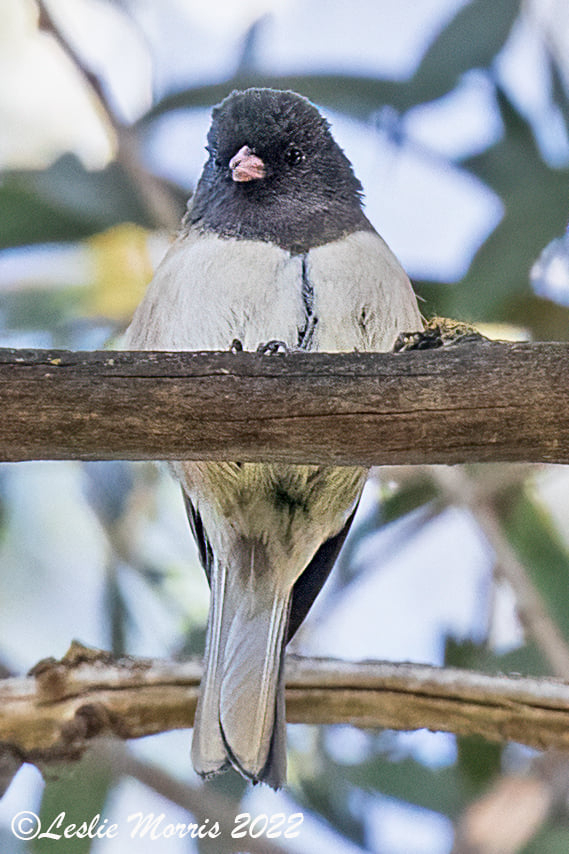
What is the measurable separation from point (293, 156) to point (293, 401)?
0.81m

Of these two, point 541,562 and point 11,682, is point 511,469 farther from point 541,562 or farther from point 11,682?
point 11,682

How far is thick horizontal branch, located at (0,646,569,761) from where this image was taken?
72.6 inches

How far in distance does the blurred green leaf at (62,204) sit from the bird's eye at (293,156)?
2.79 feet

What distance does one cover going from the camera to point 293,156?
1997 mm

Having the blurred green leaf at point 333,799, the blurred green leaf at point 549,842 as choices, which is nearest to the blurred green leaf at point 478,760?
the blurred green leaf at point 549,842

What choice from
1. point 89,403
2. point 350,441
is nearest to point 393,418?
point 350,441

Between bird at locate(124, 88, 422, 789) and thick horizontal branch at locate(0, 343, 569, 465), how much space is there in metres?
0.35

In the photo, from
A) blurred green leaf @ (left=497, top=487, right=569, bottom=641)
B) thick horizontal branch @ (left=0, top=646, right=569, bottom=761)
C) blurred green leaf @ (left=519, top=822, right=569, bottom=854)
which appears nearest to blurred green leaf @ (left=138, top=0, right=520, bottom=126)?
blurred green leaf @ (left=497, top=487, right=569, bottom=641)

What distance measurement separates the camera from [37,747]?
1909 millimetres

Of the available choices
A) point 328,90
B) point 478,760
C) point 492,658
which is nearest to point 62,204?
point 328,90

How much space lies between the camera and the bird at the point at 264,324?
1771mm

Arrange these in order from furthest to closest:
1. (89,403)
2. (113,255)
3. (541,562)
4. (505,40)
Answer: (113,255), (541,562), (505,40), (89,403)

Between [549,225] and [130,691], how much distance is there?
1.35 metres

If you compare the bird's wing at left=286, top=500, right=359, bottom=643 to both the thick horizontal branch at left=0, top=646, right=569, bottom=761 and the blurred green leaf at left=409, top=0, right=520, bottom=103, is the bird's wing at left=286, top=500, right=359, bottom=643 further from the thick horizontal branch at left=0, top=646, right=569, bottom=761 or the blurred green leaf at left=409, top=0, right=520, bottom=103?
the blurred green leaf at left=409, top=0, right=520, bottom=103
